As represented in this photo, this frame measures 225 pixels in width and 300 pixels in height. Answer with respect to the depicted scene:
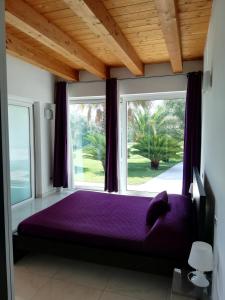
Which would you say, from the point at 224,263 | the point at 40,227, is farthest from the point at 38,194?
the point at 224,263

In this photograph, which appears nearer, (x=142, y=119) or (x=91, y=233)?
(x=91, y=233)

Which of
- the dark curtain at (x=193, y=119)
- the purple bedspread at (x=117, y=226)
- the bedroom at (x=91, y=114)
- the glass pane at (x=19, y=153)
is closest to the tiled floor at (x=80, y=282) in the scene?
the purple bedspread at (x=117, y=226)

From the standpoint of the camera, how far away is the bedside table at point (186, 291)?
167cm

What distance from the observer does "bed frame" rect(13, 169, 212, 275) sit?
2023 millimetres

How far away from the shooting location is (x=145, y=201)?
344 centimetres

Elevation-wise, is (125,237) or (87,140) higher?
(87,140)

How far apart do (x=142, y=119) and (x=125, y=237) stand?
2800 mm

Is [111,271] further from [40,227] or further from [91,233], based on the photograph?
[40,227]

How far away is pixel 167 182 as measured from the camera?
4.68 metres

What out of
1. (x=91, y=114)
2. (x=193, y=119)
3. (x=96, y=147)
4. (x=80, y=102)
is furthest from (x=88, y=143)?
(x=193, y=119)

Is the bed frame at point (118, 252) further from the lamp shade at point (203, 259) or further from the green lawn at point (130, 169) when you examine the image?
the green lawn at point (130, 169)

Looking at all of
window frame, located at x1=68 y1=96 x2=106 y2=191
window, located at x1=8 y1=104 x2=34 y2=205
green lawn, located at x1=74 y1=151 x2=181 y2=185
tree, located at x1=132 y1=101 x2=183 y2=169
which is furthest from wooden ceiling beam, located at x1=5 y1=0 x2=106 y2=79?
green lawn, located at x1=74 y1=151 x2=181 y2=185

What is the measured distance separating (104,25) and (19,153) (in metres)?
2.71

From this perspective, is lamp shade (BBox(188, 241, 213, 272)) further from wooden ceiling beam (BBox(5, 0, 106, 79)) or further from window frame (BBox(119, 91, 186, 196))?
window frame (BBox(119, 91, 186, 196))
